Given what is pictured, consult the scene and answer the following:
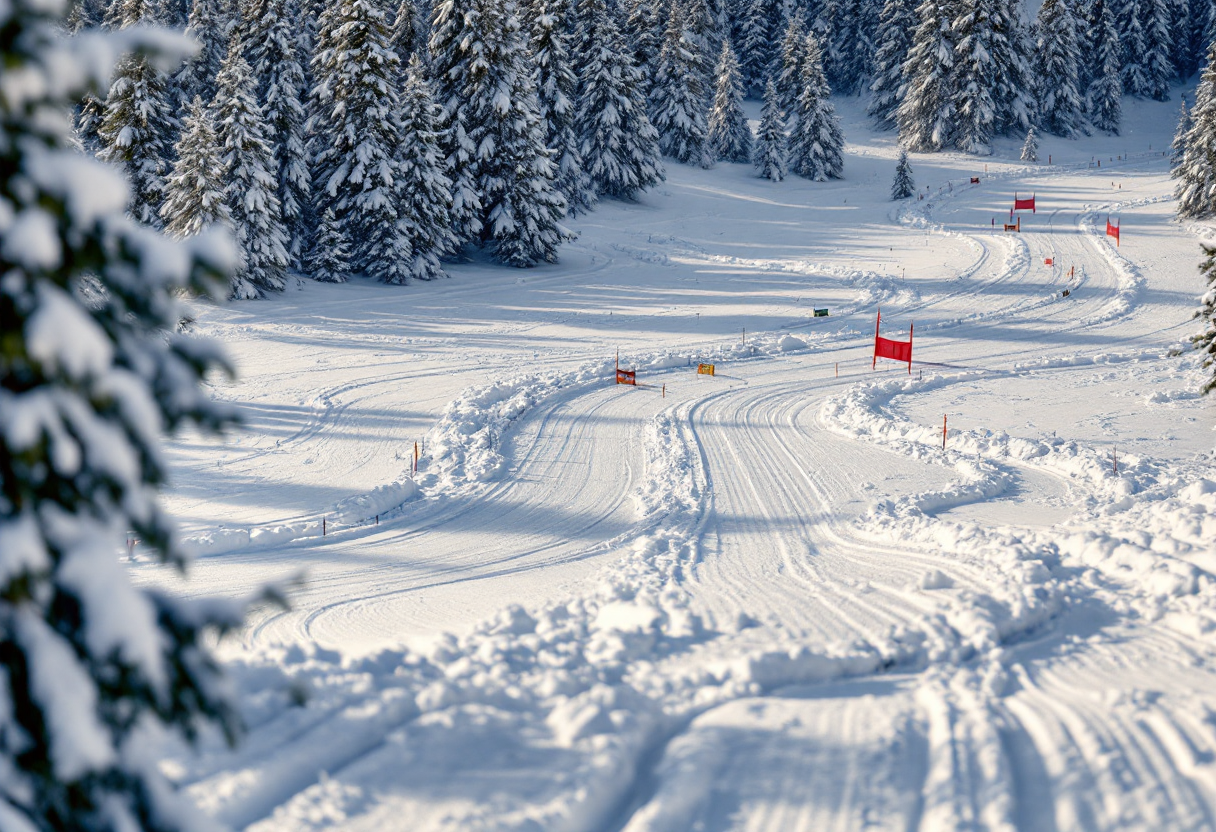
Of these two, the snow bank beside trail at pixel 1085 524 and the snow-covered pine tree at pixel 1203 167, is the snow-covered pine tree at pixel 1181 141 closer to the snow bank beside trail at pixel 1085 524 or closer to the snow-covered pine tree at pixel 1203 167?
the snow-covered pine tree at pixel 1203 167

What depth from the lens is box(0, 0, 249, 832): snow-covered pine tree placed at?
2.82m

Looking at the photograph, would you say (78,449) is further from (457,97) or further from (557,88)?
(557,88)

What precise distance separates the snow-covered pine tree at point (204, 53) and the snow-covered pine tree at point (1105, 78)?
6430 centimetres

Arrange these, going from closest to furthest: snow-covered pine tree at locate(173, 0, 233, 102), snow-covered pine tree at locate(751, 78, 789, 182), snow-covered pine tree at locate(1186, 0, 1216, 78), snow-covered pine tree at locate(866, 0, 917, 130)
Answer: snow-covered pine tree at locate(173, 0, 233, 102) → snow-covered pine tree at locate(751, 78, 789, 182) → snow-covered pine tree at locate(866, 0, 917, 130) → snow-covered pine tree at locate(1186, 0, 1216, 78)

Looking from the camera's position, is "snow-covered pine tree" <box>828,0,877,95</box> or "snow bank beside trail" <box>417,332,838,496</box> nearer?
"snow bank beside trail" <box>417,332,838,496</box>

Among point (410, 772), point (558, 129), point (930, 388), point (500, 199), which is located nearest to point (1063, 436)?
point (930, 388)

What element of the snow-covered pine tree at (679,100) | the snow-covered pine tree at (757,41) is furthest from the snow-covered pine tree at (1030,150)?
the snow-covered pine tree at (757,41)

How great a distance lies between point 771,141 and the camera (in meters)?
58.8

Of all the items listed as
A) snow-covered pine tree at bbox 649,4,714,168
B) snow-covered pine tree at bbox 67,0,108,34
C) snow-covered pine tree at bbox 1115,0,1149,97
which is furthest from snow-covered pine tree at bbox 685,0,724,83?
snow-covered pine tree at bbox 67,0,108,34

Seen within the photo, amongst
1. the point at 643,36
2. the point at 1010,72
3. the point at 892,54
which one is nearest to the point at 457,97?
the point at 643,36

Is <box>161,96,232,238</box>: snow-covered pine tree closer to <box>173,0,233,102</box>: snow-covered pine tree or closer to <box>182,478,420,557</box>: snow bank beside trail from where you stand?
<box>173,0,233,102</box>: snow-covered pine tree

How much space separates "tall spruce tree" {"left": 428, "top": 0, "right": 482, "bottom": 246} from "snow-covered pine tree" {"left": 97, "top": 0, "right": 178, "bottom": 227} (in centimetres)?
1059

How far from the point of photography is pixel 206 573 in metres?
12.8

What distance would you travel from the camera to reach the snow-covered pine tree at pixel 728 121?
61.9 m
